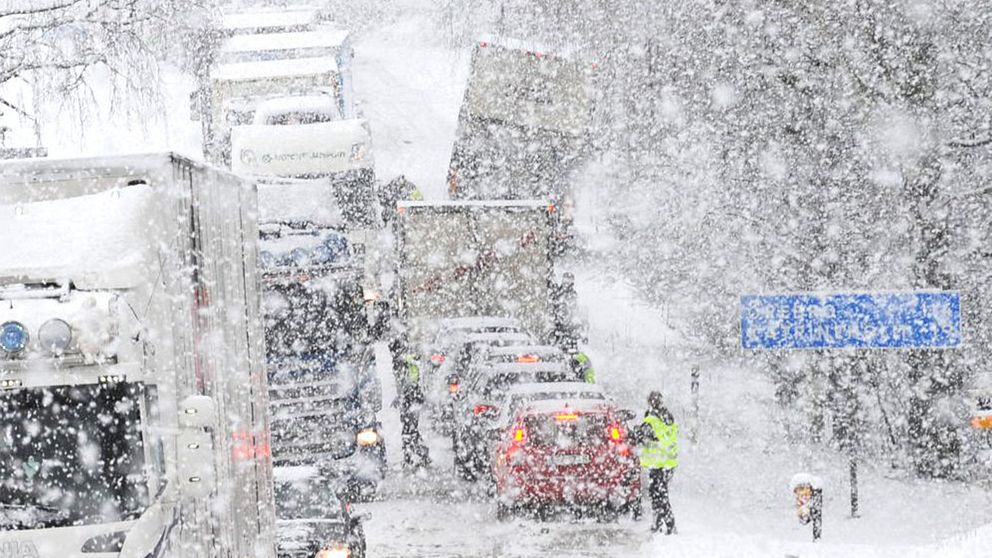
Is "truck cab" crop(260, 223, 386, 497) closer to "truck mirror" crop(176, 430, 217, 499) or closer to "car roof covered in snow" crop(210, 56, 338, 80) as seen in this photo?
"car roof covered in snow" crop(210, 56, 338, 80)

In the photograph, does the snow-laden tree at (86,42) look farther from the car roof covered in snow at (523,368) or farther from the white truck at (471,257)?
the white truck at (471,257)

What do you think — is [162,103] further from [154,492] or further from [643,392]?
[643,392]

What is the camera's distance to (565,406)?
16.4 metres

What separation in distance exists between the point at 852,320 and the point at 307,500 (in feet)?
28.8

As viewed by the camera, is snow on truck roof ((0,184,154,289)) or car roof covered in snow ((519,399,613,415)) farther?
car roof covered in snow ((519,399,613,415))

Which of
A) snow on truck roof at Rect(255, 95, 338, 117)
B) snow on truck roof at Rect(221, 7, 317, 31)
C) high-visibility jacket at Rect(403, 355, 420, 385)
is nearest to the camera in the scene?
high-visibility jacket at Rect(403, 355, 420, 385)

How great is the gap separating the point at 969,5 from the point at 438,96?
127 feet

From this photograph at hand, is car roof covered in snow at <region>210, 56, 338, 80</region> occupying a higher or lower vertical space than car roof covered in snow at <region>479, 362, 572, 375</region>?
higher

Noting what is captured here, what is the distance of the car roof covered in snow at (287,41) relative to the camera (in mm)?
29266

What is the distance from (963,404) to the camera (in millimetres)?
23406

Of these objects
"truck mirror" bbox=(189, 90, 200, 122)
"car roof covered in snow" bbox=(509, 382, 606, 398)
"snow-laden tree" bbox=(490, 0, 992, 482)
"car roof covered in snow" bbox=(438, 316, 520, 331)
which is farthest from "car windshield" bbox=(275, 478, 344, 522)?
"truck mirror" bbox=(189, 90, 200, 122)

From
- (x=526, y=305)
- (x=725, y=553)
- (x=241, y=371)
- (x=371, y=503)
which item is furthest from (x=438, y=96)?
(x=241, y=371)

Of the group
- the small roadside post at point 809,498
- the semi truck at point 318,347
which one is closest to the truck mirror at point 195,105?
the semi truck at point 318,347

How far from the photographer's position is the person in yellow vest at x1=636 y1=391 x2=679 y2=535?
16172 mm
